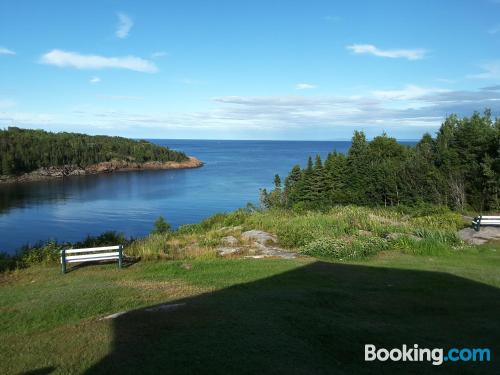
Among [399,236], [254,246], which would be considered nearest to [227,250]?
[254,246]

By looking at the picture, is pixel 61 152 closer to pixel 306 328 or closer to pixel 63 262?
pixel 63 262

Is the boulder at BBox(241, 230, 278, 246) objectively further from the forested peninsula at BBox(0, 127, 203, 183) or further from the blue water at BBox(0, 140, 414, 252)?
the forested peninsula at BBox(0, 127, 203, 183)

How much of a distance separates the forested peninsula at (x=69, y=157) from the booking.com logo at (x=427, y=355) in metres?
99.2

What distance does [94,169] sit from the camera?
375 ft

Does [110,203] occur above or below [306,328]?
below

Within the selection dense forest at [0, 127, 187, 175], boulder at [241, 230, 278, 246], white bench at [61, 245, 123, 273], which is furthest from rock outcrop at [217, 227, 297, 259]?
dense forest at [0, 127, 187, 175]

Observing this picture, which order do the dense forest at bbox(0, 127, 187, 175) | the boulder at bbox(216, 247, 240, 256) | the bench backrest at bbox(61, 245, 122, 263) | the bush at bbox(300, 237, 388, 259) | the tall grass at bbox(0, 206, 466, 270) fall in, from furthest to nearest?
the dense forest at bbox(0, 127, 187, 175), the boulder at bbox(216, 247, 240, 256), the tall grass at bbox(0, 206, 466, 270), the bush at bbox(300, 237, 388, 259), the bench backrest at bbox(61, 245, 122, 263)

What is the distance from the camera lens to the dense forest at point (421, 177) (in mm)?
36156

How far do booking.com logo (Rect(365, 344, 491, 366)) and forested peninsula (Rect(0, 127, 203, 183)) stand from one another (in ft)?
326

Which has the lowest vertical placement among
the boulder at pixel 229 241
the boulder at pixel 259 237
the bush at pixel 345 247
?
the boulder at pixel 229 241

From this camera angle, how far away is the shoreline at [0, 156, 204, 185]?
9504cm

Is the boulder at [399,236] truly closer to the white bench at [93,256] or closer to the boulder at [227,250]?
the boulder at [227,250]

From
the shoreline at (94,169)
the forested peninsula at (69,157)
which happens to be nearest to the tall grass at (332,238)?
the shoreline at (94,169)

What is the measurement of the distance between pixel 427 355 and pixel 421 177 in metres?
37.9
